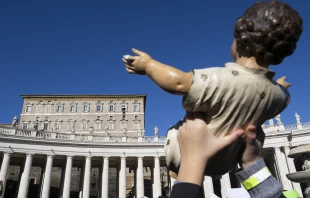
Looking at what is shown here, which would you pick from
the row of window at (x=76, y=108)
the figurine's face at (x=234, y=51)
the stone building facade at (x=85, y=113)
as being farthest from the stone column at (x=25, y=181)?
the row of window at (x=76, y=108)

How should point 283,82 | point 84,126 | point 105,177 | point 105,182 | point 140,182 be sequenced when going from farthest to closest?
point 84,126, point 140,182, point 105,177, point 105,182, point 283,82

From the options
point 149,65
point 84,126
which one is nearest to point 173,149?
point 149,65

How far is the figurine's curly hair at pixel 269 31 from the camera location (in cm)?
217

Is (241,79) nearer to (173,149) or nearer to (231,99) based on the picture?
(231,99)

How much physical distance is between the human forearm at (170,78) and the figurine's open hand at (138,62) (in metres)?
0.09

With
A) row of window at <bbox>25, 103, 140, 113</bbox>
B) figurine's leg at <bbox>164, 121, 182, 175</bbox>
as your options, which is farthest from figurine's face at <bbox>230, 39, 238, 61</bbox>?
row of window at <bbox>25, 103, 140, 113</bbox>

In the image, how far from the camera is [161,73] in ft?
6.94

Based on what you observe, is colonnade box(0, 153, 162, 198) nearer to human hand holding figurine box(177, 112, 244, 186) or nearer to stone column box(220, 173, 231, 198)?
stone column box(220, 173, 231, 198)

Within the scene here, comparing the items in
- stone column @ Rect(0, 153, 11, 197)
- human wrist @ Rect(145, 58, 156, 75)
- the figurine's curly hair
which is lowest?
human wrist @ Rect(145, 58, 156, 75)

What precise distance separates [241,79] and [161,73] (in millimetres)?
672

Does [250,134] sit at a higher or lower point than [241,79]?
lower

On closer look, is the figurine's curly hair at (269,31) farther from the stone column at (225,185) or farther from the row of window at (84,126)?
the row of window at (84,126)

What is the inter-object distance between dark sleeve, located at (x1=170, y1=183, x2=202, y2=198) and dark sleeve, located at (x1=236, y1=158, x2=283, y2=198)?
65cm

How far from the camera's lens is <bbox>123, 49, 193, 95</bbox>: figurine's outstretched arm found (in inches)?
78.8
